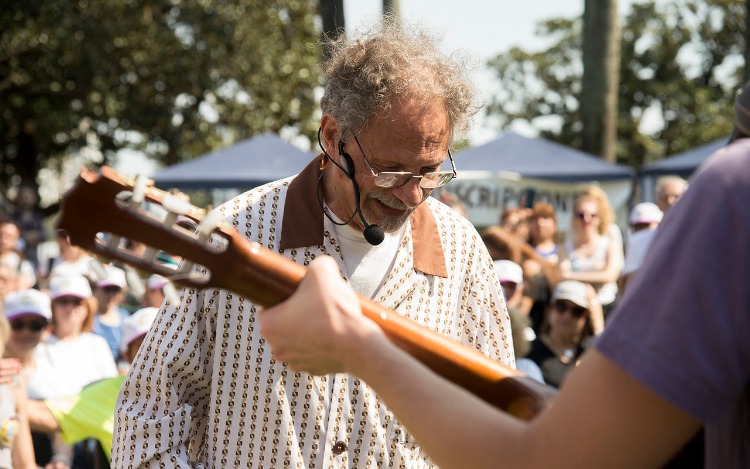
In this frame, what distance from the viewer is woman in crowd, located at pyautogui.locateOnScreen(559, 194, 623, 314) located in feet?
28.6

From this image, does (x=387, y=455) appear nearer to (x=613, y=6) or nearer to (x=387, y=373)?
(x=387, y=373)

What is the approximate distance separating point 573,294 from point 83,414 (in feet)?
10.3

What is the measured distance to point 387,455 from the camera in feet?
8.91

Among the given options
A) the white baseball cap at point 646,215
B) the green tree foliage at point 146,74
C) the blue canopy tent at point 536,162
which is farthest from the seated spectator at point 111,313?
the green tree foliage at point 146,74

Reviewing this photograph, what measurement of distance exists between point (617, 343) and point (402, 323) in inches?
18.6

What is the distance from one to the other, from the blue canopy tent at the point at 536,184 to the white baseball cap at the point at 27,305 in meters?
5.43

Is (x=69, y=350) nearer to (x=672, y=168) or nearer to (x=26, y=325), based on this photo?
(x=26, y=325)

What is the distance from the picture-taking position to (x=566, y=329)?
6.73 metres

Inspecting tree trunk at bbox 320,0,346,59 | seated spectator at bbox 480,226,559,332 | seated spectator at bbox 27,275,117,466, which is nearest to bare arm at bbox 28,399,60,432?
seated spectator at bbox 27,275,117,466

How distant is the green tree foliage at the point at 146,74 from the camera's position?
21.1 meters

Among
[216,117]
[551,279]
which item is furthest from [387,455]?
[216,117]

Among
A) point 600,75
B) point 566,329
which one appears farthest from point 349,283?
point 600,75

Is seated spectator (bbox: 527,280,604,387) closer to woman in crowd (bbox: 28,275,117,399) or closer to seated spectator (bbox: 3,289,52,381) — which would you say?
woman in crowd (bbox: 28,275,117,399)

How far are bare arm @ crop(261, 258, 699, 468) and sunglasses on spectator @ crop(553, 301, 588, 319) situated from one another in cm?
529
